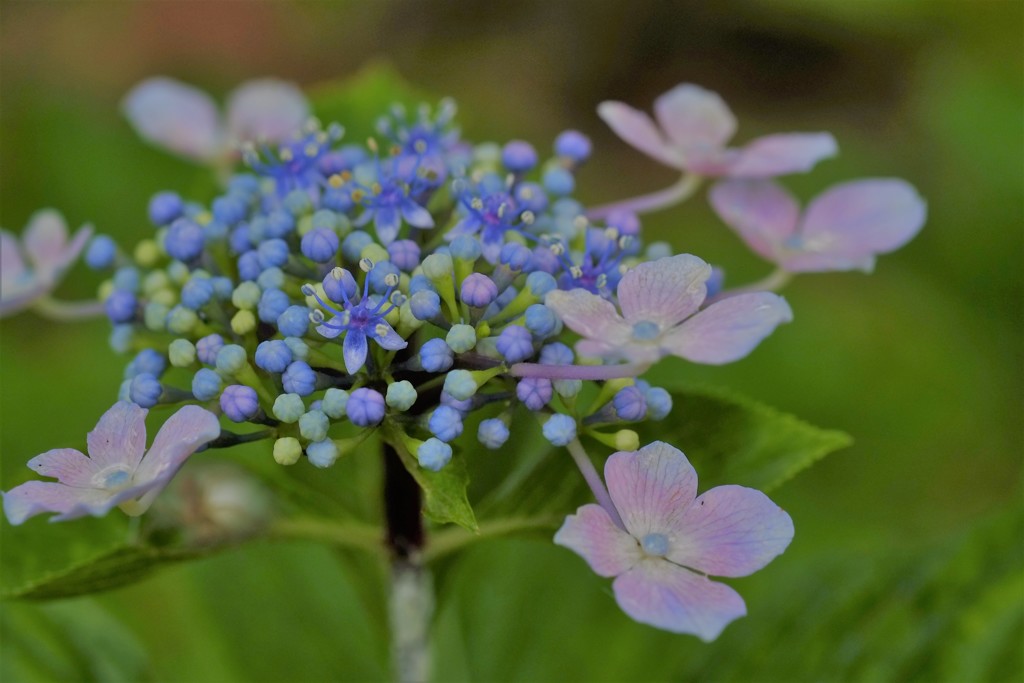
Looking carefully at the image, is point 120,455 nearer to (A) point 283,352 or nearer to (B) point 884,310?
(A) point 283,352

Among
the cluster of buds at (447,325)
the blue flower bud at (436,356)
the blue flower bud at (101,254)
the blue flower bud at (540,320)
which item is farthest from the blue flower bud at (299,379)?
the blue flower bud at (101,254)

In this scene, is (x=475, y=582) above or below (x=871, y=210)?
below

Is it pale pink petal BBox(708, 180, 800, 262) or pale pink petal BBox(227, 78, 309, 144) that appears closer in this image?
pale pink petal BBox(708, 180, 800, 262)

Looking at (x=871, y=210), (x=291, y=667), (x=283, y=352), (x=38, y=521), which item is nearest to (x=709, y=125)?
(x=871, y=210)

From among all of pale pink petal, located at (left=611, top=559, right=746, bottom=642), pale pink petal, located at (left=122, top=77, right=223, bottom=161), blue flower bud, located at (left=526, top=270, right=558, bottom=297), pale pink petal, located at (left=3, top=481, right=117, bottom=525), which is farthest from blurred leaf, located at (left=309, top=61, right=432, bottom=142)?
Result: pale pink petal, located at (left=611, top=559, right=746, bottom=642)

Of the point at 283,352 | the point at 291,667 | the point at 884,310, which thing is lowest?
the point at 291,667

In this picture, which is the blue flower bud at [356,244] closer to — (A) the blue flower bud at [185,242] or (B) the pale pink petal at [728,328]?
(A) the blue flower bud at [185,242]

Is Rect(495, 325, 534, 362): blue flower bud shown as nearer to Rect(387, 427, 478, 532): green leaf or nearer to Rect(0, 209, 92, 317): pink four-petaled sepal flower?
Rect(387, 427, 478, 532): green leaf
